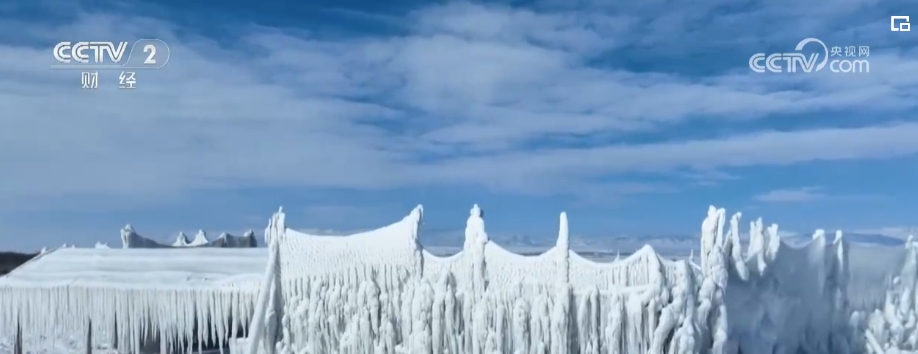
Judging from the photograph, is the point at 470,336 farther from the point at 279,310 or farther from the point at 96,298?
the point at 96,298

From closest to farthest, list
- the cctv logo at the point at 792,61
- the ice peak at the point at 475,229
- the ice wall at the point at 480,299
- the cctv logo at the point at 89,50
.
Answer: the ice wall at the point at 480,299 → the ice peak at the point at 475,229 → the cctv logo at the point at 792,61 → the cctv logo at the point at 89,50

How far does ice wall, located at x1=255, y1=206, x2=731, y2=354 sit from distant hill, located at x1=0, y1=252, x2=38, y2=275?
2.66 meters

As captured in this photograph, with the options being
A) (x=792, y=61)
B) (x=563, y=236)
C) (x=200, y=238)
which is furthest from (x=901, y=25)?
(x=200, y=238)

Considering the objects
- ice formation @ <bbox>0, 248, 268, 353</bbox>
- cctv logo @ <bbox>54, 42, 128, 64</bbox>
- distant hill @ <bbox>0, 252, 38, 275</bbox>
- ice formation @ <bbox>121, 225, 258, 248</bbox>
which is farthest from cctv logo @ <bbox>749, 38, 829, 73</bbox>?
distant hill @ <bbox>0, 252, 38, 275</bbox>

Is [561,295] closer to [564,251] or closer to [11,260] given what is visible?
[564,251]

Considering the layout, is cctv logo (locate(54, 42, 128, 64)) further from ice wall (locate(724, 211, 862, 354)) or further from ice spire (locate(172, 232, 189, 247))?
ice wall (locate(724, 211, 862, 354))

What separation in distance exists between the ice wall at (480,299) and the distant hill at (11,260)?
8.72 feet

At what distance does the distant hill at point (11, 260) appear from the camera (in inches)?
302

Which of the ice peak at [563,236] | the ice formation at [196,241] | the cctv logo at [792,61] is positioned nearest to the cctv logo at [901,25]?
the cctv logo at [792,61]

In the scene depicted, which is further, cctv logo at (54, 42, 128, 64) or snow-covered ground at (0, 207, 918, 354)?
cctv logo at (54, 42, 128, 64)

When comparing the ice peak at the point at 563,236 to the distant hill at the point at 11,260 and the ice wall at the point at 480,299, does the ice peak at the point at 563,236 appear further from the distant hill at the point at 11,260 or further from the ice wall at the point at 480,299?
the distant hill at the point at 11,260

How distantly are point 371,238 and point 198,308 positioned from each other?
139 centimetres

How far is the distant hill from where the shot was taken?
7660 mm

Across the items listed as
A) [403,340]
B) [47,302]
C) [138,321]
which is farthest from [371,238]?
[47,302]
